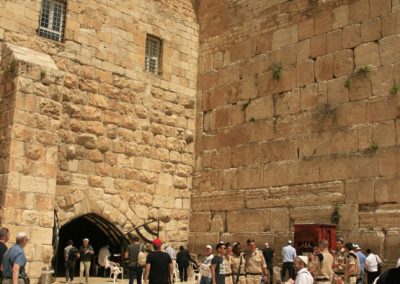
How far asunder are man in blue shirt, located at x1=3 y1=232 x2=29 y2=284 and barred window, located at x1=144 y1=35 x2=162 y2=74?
8.95 meters

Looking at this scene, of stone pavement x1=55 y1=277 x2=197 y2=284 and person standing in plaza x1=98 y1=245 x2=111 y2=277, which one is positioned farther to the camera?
person standing in plaza x1=98 y1=245 x2=111 y2=277

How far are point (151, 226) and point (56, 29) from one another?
551cm

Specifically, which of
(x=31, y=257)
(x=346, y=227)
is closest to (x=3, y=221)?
(x=31, y=257)

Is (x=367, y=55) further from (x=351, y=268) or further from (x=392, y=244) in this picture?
(x=351, y=268)

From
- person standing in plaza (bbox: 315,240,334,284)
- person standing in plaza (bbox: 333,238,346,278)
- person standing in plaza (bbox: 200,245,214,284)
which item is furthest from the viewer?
person standing in plaza (bbox: 200,245,214,284)

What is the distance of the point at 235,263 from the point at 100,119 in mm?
5252

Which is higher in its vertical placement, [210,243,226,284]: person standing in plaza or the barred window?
the barred window

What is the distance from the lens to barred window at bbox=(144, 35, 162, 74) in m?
15.6

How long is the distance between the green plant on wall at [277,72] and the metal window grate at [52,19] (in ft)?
17.4

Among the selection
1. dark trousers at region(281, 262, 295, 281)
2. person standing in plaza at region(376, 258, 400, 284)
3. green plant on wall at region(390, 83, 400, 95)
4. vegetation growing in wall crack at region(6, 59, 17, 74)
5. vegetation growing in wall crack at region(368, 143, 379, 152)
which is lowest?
dark trousers at region(281, 262, 295, 281)

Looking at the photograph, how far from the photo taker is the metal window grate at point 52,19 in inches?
529

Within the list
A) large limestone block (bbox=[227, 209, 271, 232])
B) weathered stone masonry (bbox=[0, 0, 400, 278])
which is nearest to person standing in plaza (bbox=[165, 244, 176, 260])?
weathered stone masonry (bbox=[0, 0, 400, 278])

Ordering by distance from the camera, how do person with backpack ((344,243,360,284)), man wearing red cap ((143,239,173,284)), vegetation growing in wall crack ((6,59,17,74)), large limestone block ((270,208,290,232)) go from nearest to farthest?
man wearing red cap ((143,239,173,284)), person with backpack ((344,243,360,284)), vegetation growing in wall crack ((6,59,17,74)), large limestone block ((270,208,290,232))

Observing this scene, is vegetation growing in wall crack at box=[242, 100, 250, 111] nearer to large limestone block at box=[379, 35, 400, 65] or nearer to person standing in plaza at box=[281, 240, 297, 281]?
large limestone block at box=[379, 35, 400, 65]
